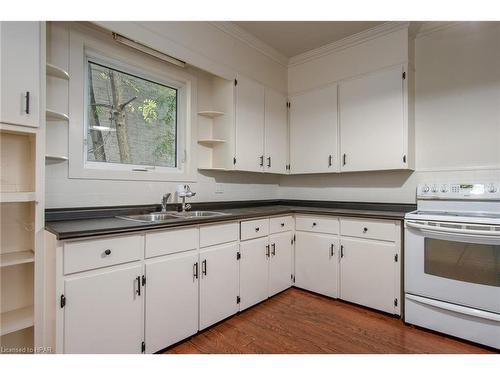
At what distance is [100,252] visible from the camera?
1485 mm

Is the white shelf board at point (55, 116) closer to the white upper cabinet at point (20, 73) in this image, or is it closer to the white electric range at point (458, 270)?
the white upper cabinet at point (20, 73)

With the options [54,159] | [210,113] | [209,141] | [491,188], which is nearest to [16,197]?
[54,159]

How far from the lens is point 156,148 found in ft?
8.28

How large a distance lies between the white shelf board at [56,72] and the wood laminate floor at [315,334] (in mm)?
1939

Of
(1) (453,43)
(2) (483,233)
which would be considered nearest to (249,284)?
(2) (483,233)

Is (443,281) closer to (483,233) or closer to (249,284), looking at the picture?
(483,233)

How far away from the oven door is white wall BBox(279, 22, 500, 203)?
0.75m

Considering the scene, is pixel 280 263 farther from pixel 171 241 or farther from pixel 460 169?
pixel 460 169

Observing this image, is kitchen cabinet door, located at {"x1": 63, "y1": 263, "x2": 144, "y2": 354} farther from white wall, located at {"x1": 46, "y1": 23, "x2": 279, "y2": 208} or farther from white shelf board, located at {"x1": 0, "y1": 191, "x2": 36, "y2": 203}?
white wall, located at {"x1": 46, "y1": 23, "x2": 279, "y2": 208}

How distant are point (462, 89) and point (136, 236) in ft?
10.0

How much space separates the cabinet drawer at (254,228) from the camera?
2.37 meters

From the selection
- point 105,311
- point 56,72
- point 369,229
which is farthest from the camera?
point 369,229

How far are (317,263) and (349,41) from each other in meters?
2.38

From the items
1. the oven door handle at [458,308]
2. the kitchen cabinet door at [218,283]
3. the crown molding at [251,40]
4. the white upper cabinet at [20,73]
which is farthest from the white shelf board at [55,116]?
the oven door handle at [458,308]
